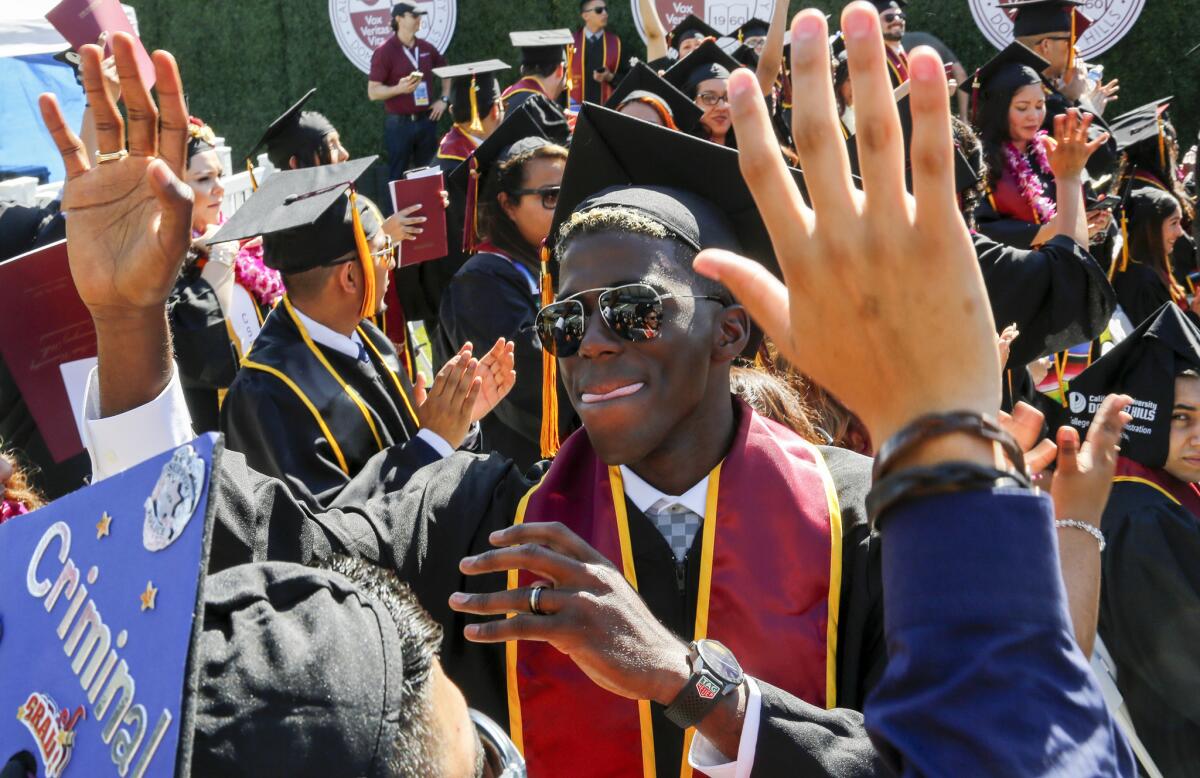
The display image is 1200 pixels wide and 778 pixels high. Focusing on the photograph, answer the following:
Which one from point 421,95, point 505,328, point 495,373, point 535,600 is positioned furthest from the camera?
point 421,95

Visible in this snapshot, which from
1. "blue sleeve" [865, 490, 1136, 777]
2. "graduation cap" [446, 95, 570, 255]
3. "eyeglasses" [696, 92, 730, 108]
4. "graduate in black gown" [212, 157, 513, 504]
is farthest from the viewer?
"eyeglasses" [696, 92, 730, 108]

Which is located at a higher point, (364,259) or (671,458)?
(671,458)

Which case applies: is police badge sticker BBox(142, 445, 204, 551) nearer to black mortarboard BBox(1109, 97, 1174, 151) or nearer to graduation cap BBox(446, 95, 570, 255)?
graduation cap BBox(446, 95, 570, 255)

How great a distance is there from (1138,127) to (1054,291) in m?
4.02

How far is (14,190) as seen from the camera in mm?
6527

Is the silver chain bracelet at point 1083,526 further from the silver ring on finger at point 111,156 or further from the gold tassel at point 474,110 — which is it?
the gold tassel at point 474,110

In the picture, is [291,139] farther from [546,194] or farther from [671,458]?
[671,458]

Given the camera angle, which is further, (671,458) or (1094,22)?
(1094,22)

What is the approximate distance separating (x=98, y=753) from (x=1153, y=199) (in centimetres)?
672

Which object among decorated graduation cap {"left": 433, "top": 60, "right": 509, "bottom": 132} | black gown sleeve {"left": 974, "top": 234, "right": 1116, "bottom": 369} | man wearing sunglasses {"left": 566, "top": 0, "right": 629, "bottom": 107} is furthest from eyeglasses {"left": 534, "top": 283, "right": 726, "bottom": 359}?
man wearing sunglasses {"left": 566, "top": 0, "right": 629, "bottom": 107}

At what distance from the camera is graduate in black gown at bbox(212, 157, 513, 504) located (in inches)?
136

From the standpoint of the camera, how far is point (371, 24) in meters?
14.6

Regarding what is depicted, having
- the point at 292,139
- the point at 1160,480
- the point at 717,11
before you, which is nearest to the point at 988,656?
Result: the point at 1160,480

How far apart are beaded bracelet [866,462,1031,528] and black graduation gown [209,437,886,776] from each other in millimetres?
945
